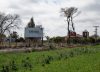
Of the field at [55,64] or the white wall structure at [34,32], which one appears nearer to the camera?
the field at [55,64]

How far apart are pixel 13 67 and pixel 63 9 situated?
8300 centimetres

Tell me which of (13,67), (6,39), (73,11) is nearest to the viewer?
(13,67)

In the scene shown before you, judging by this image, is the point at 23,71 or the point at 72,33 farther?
the point at 72,33

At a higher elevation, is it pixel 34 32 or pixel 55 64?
pixel 34 32

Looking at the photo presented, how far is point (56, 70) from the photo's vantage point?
18938 mm

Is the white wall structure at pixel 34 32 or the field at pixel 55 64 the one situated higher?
the white wall structure at pixel 34 32

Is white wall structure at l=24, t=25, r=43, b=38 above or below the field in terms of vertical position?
above

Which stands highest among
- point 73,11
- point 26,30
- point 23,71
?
point 73,11

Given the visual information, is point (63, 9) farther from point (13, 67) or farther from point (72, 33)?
point (13, 67)

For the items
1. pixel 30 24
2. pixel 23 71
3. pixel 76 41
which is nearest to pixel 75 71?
pixel 23 71

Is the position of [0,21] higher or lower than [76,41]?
higher

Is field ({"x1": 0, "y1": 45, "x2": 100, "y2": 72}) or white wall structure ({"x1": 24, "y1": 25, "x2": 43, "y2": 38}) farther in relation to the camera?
white wall structure ({"x1": 24, "y1": 25, "x2": 43, "y2": 38})

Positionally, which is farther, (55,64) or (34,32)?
(34,32)

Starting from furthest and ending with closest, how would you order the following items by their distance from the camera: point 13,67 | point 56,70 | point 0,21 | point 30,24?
point 30,24 < point 0,21 < point 13,67 < point 56,70
